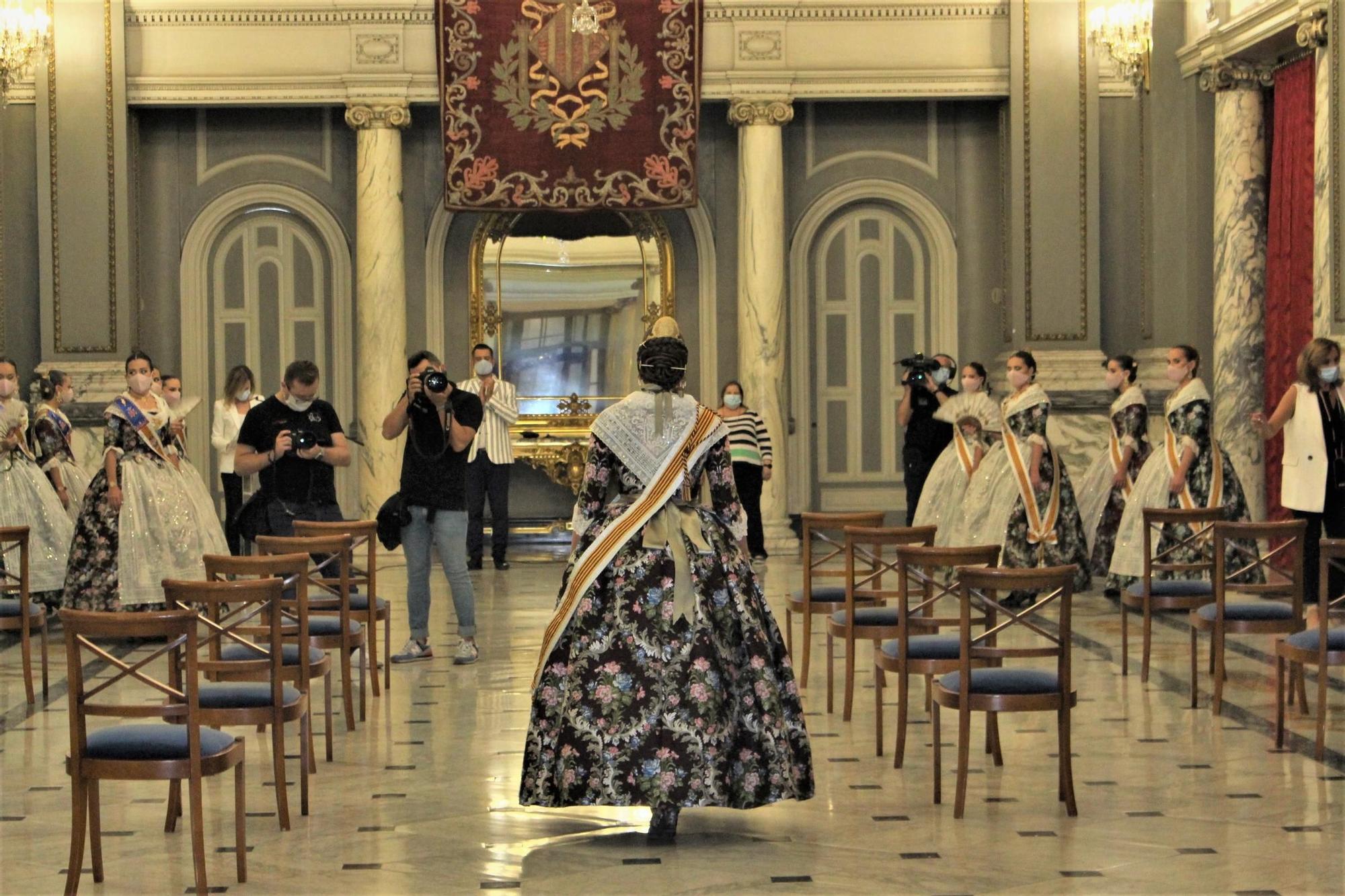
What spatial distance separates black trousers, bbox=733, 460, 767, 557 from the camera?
1162cm

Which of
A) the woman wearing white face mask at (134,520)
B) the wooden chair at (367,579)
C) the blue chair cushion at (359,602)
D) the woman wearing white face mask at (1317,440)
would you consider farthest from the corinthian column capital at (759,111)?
the blue chair cushion at (359,602)

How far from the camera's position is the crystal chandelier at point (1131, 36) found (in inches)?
410

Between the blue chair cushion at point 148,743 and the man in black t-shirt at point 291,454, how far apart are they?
3.33 meters

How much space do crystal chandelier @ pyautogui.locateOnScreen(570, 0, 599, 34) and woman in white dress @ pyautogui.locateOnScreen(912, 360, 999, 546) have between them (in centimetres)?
392

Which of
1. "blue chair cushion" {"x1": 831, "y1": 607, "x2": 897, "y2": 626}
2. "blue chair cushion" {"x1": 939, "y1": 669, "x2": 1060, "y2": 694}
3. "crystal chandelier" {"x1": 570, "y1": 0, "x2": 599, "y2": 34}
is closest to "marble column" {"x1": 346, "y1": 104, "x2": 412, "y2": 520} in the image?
"crystal chandelier" {"x1": 570, "y1": 0, "x2": 599, "y2": 34}

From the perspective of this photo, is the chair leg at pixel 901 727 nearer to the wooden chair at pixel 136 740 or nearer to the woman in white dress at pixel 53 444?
the wooden chair at pixel 136 740

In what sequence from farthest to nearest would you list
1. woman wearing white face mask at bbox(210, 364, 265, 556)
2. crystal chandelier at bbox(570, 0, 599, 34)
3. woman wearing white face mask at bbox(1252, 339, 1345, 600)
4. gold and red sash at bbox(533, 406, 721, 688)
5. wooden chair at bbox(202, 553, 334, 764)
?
crystal chandelier at bbox(570, 0, 599, 34), woman wearing white face mask at bbox(210, 364, 265, 556), woman wearing white face mask at bbox(1252, 339, 1345, 600), wooden chair at bbox(202, 553, 334, 764), gold and red sash at bbox(533, 406, 721, 688)

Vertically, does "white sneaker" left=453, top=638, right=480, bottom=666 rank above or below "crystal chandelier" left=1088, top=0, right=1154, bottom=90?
below

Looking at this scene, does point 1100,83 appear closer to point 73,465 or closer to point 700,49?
point 700,49

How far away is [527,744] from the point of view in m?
5.03

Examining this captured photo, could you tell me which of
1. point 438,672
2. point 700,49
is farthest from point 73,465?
point 700,49

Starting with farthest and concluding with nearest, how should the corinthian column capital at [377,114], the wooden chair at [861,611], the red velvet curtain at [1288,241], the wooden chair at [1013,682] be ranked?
the corinthian column capital at [377,114] → the red velvet curtain at [1288,241] → the wooden chair at [861,611] → the wooden chair at [1013,682]

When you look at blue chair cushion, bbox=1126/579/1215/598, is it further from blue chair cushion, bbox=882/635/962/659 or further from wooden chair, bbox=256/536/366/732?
wooden chair, bbox=256/536/366/732

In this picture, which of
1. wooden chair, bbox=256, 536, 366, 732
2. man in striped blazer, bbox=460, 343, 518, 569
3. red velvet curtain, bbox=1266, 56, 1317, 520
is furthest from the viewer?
man in striped blazer, bbox=460, 343, 518, 569
